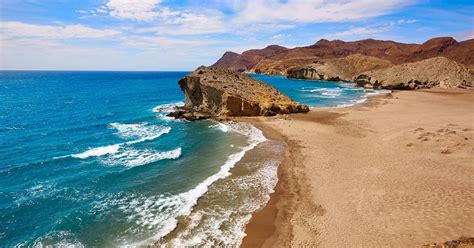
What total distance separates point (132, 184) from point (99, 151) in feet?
29.5

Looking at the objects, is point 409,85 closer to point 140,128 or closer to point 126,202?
point 140,128

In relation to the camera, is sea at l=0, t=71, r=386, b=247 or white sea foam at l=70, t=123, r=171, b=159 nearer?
sea at l=0, t=71, r=386, b=247

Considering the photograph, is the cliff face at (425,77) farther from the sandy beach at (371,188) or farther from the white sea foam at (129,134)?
the white sea foam at (129,134)

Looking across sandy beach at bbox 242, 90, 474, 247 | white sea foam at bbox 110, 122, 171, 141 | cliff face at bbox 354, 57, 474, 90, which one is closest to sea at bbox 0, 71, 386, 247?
white sea foam at bbox 110, 122, 171, 141

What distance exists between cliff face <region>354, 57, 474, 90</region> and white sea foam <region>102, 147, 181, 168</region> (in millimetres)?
73588

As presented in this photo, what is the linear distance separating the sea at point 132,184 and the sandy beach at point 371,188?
1.60 meters

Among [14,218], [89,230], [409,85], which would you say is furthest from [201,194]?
[409,85]

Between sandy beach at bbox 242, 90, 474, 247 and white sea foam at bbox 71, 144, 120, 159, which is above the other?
sandy beach at bbox 242, 90, 474, 247

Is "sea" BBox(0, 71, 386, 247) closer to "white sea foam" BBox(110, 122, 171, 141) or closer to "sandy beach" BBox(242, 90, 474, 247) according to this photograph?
"white sea foam" BBox(110, 122, 171, 141)

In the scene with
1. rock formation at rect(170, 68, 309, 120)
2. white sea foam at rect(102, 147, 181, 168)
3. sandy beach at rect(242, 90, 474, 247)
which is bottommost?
white sea foam at rect(102, 147, 181, 168)

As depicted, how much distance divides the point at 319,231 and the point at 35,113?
46.3 meters

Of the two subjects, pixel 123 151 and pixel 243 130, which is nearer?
pixel 123 151

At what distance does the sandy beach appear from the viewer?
1366 cm

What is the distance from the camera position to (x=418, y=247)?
1227 centimetres
